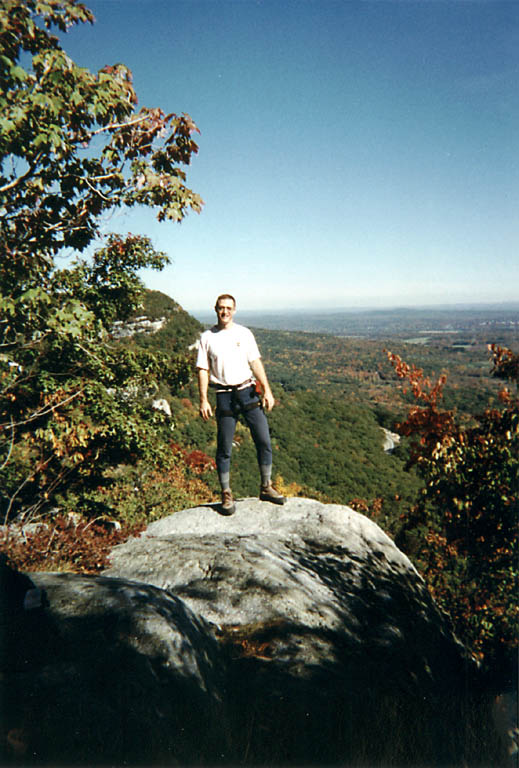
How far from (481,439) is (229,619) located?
3372 mm

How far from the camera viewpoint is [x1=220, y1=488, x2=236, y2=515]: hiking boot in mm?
4930

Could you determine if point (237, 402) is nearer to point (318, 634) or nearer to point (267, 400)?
point (267, 400)

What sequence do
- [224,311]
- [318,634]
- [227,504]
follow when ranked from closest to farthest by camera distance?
[318,634]
[224,311]
[227,504]

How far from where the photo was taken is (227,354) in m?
4.20

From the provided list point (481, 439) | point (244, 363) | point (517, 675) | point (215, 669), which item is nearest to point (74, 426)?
point (244, 363)

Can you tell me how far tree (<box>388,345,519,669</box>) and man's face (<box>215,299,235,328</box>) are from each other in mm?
2343

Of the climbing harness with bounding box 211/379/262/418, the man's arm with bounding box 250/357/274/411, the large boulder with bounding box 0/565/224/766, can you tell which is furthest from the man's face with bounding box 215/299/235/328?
the large boulder with bounding box 0/565/224/766

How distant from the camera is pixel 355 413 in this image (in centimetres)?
4303

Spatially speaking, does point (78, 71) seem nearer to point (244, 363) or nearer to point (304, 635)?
point (244, 363)

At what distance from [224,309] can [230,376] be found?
776mm

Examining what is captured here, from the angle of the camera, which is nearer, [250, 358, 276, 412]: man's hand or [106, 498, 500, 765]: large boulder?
[106, 498, 500, 765]: large boulder

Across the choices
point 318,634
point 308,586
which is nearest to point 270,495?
point 308,586

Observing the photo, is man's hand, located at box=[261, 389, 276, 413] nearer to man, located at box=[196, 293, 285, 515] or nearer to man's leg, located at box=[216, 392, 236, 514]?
man, located at box=[196, 293, 285, 515]

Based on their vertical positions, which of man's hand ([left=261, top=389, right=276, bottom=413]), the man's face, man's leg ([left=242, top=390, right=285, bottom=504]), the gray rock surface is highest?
the man's face
